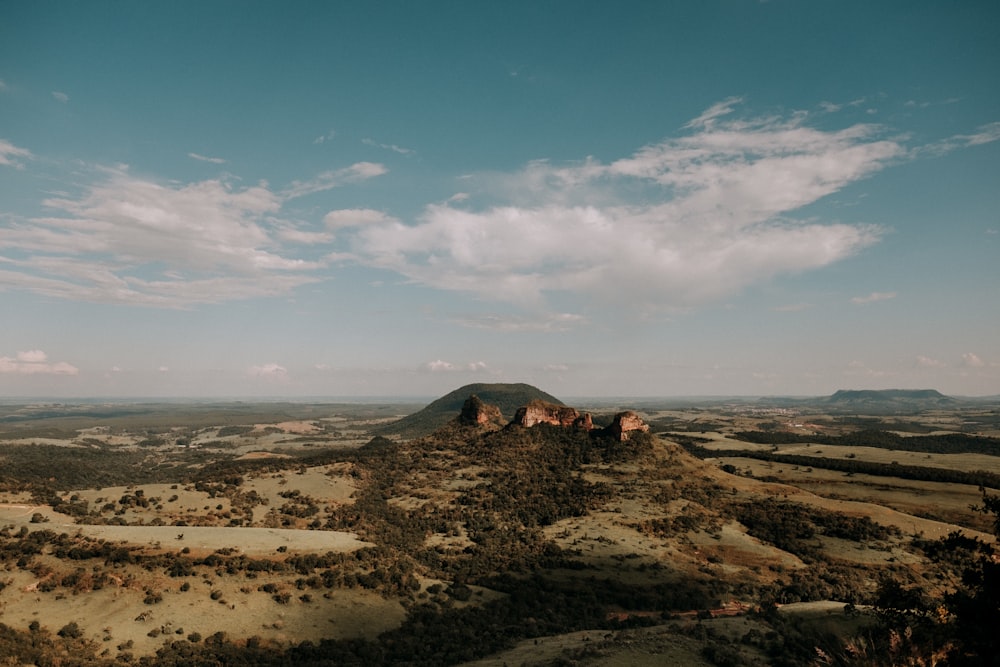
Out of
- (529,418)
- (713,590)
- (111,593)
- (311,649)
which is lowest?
(713,590)

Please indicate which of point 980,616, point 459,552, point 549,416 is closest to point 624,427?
point 549,416

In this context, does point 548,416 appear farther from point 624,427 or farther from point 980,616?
point 980,616

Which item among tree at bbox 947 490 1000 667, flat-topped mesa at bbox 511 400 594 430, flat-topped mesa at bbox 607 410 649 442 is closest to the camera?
tree at bbox 947 490 1000 667

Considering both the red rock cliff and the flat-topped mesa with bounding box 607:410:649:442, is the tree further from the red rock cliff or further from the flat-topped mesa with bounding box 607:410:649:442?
the red rock cliff

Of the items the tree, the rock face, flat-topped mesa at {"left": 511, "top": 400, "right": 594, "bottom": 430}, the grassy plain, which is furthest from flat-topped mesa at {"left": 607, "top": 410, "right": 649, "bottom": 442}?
the tree

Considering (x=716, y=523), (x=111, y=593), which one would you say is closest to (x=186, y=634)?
(x=111, y=593)

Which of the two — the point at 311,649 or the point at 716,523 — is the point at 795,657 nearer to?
the point at 311,649
